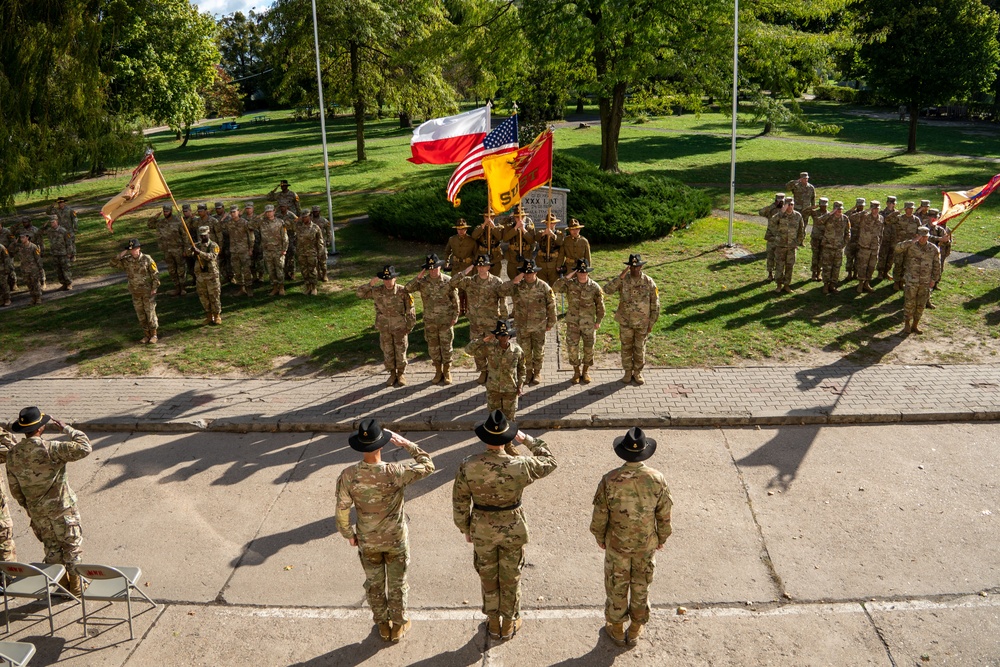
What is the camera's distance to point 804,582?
7426 mm

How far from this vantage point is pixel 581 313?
1183 centimetres

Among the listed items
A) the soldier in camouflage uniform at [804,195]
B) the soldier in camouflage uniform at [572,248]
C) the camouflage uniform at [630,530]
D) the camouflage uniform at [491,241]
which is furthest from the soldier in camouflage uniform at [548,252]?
the camouflage uniform at [630,530]

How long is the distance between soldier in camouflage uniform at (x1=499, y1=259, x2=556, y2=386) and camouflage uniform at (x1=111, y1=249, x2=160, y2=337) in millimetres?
6641

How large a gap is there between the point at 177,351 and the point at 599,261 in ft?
30.8

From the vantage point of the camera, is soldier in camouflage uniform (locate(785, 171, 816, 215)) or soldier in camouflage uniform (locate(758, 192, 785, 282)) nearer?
soldier in camouflage uniform (locate(758, 192, 785, 282))

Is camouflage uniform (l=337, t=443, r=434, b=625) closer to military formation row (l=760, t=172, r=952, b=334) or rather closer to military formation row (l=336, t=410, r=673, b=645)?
military formation row (l=336, t=410, r=673, b=645)

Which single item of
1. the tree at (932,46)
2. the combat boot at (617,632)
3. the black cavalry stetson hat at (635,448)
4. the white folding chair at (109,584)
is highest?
the tree at (932,46)

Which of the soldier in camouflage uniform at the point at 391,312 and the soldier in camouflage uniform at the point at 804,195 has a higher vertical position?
the soldier in camouflage uniform at the point at 804,195

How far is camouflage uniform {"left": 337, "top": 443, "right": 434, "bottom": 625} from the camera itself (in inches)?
256

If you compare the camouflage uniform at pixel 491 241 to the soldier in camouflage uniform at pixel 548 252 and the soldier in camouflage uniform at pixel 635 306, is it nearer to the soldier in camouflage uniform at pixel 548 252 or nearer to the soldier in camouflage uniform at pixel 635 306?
the soldier in camouflage uniform at pixel 548 252

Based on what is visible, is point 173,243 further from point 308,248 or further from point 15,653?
point 15,653

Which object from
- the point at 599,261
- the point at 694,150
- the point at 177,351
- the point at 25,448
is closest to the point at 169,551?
the point at 25,448

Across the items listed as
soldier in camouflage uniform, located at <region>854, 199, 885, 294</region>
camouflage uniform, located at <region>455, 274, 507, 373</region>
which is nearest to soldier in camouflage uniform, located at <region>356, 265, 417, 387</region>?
camouflage uniform, located at <region>455, 274, 507, 373</region>

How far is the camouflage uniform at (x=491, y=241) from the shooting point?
13984 millimetres
